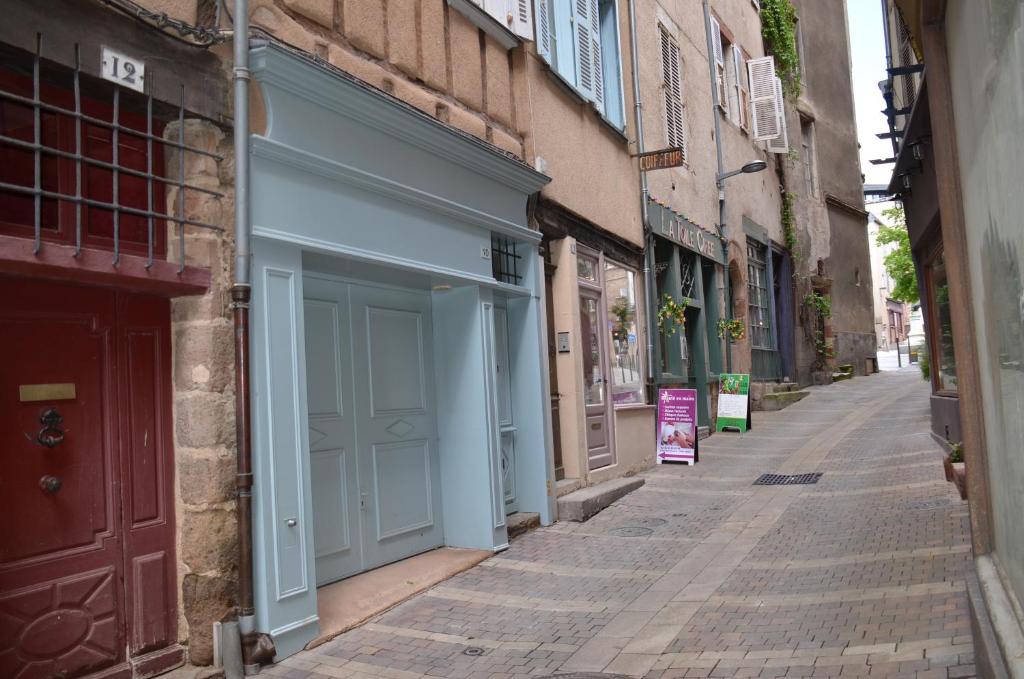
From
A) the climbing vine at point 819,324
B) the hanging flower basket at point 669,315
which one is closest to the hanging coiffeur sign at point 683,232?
the hanging flower basket at point 669,315

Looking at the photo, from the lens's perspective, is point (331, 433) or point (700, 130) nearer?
point (331, 433)

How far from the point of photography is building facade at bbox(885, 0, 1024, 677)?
2869mm

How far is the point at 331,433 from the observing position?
5867mm

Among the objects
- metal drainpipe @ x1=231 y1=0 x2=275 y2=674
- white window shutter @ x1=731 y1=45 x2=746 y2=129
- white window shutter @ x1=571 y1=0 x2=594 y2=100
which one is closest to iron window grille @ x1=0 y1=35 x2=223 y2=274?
metal drainpipe @ x1=231 y1=0 x2=275 y2=674

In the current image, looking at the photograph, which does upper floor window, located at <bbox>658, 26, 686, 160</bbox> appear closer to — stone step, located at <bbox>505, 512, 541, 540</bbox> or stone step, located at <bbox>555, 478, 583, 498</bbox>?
stone step, located at <bbox>555, 478, 583, 498</bbox>

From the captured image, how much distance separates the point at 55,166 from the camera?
3936mm

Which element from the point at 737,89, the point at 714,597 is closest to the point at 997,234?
the point at 714,597

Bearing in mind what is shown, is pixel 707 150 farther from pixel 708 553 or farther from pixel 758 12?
pixel 708 553

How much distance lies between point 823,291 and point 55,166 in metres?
21.1

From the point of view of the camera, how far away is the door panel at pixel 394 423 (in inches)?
246

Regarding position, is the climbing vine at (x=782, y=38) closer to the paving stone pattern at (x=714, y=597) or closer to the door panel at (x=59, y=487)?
the paving stone pattern at (x=714, y=597)

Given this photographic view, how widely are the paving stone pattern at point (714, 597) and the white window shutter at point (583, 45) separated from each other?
479 centimetres

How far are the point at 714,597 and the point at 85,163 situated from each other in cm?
449

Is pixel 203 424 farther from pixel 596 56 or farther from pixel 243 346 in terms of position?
pixel 596 56
